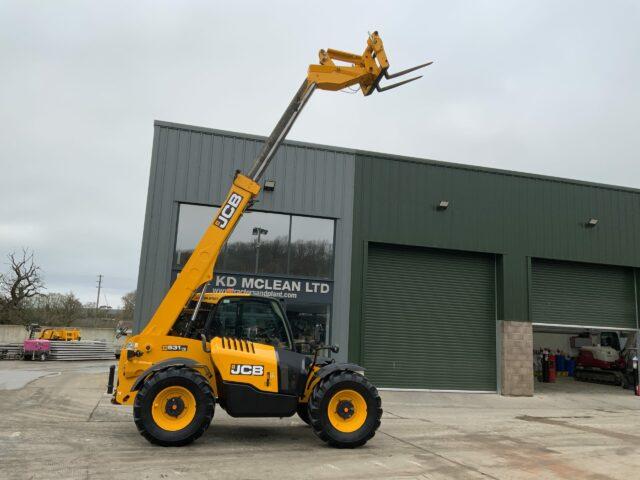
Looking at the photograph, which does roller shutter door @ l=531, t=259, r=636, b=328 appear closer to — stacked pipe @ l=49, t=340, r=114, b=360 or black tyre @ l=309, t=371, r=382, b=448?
black tyre @ l=309, t=371, r=382, b=448

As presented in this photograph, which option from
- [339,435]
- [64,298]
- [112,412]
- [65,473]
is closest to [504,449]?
[339,435]

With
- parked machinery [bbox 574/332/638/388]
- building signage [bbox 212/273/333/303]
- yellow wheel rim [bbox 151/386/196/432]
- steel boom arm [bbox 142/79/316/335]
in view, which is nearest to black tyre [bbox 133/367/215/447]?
yellow wheel rim [bbox 151/386/196/432]

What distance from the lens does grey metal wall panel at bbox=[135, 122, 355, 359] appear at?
46.1 feet

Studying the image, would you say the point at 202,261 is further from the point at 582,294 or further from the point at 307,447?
the point at 582,294

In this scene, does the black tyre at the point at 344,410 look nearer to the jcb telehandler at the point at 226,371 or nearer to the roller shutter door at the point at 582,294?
the jcb telehandler at the point at 226,371

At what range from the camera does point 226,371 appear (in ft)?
24.0

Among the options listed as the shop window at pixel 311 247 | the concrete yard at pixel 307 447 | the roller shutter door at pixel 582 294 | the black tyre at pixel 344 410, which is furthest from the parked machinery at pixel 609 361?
the black tyre at pixel 344 410

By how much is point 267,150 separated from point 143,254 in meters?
6.65

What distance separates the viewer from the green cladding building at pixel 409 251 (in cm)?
1456

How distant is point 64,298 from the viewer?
180 ft

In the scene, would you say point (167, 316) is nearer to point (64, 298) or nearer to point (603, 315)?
point (603, 315)

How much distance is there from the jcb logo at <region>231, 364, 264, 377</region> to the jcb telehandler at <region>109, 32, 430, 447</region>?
1 centimetres

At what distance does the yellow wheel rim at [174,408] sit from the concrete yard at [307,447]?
13.1 inches

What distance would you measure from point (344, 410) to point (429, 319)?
358 inches
